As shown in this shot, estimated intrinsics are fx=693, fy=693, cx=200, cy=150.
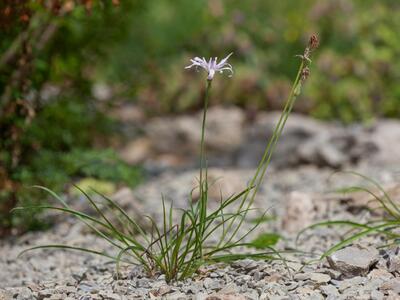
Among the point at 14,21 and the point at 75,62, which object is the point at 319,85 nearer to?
the point at 75,62

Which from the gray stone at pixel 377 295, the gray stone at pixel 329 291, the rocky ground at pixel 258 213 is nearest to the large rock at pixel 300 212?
the rocky ground at pixel 258 213

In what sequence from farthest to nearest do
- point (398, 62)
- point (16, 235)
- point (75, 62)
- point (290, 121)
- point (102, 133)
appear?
point (398, 62), point (290, 121), point (102, 133), point (75, 62), point (16, 235)

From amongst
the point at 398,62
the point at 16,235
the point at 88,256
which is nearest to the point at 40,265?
the point at 88,256

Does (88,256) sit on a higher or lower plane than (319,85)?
lower

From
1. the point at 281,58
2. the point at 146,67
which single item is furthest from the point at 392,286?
the point at 281,58

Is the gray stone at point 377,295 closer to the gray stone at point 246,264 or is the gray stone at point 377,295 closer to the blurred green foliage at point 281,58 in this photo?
the gray stone at point 246,264

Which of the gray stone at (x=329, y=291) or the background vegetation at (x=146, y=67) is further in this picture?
the background vegetation at (x=146, y=67)
